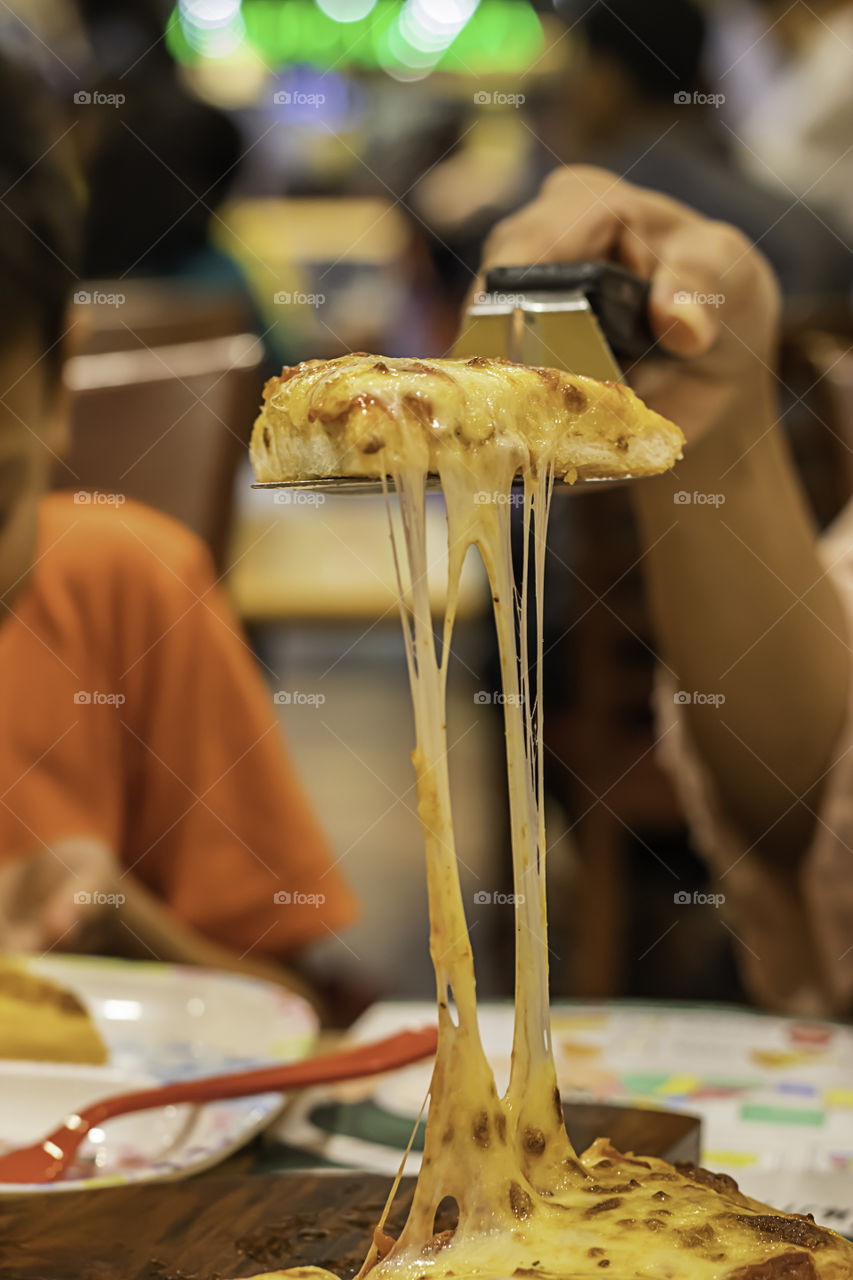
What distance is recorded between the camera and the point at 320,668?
483 cm

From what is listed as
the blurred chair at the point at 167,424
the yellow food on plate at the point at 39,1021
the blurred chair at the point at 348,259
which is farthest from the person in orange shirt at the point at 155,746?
the blurred chair at the point at 348,259

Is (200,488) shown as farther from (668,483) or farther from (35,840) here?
(668,483)

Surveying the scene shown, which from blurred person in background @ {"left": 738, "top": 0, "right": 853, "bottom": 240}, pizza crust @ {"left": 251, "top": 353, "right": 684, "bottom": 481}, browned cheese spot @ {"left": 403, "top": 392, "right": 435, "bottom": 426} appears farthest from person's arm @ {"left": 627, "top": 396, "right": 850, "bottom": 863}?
blurred person in background @ {"left": 738, "top": 0, "right": 853, "bottom": 240}

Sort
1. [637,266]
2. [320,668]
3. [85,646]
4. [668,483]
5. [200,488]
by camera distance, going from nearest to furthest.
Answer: [637,266], [668,483], [85,646], [200,488], [320,668]

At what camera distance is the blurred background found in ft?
5.04

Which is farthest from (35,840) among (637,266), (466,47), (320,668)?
(466,47)

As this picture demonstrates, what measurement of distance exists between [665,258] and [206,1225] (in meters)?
0.70

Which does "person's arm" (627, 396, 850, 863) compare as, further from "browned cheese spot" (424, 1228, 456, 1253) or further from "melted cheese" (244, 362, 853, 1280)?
"browned cheese spot" (424, 1228, 456, 1253)

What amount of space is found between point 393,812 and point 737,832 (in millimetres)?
2493

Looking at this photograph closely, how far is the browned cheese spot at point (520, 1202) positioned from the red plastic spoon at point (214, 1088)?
20 centimetres

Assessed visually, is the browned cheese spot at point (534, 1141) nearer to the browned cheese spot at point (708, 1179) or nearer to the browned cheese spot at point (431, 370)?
the browned cheese spot at point (708, 1179)

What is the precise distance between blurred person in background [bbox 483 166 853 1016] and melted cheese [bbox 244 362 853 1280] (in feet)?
1.22

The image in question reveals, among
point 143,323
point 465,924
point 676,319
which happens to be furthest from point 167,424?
point 465,924

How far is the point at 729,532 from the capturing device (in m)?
1.12
